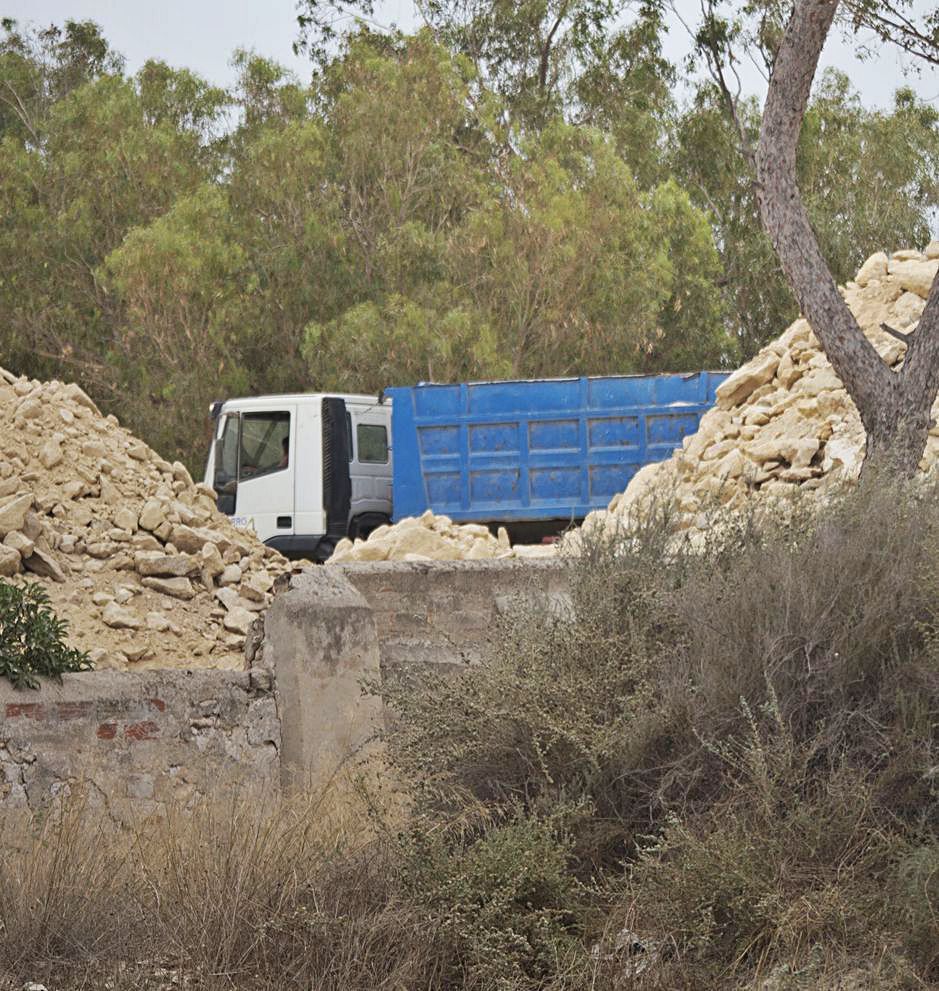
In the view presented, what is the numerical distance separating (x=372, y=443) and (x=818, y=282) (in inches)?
349

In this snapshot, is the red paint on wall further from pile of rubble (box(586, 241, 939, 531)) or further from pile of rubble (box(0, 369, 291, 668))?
pile of rubble (box(586, 241, 939, 531))

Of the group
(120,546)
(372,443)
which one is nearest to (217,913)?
(120,546)

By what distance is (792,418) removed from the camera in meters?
12.5

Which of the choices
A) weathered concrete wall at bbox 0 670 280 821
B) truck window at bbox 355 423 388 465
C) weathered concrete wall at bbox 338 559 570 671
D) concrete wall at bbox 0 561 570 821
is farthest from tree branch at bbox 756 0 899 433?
truck window at bbox 355 423 388 465

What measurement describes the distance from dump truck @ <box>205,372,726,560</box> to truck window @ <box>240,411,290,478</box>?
0.04 feet

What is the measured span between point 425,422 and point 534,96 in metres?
14.4

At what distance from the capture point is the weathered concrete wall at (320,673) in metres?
7.13

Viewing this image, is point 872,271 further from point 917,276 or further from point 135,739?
point 135,739

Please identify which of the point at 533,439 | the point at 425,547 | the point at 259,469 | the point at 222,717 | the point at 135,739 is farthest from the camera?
the point at 259,469

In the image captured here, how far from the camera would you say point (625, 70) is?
2977cm

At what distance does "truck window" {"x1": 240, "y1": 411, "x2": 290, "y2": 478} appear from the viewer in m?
17.8

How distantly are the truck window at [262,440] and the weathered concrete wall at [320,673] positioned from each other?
1033 centimetres

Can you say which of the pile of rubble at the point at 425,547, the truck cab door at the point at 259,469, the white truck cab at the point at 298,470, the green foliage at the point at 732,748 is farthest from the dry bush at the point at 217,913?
the truck cab door at the point at 259,469

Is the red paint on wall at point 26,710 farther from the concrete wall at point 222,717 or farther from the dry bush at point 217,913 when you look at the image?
the dry bush at point 217,913
